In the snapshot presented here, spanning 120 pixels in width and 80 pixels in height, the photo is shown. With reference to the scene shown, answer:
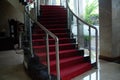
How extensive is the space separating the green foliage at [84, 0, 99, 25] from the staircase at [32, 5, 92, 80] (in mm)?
1136

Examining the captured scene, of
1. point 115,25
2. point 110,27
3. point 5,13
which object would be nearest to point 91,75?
point 110,27

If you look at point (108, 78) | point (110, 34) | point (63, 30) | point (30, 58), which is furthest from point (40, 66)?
point (110, 34)

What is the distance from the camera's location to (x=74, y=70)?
5023mm

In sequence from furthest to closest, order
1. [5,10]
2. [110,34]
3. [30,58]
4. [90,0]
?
[5,10]
[90,0]
[110,34]
[30,58]

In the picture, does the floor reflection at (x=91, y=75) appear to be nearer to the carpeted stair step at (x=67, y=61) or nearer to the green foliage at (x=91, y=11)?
the carpeted stair step at (x=67, y=61)

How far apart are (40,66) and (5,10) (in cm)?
680

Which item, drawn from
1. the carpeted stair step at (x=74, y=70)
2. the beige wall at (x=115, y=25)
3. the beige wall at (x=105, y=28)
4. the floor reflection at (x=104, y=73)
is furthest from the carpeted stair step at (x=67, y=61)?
the beige wall at (x=115, y=25)

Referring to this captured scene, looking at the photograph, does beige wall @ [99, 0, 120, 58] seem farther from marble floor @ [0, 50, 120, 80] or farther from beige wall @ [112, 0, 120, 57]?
marble floor @ [0, 50, 120, 80]

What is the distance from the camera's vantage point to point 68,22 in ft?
22.7

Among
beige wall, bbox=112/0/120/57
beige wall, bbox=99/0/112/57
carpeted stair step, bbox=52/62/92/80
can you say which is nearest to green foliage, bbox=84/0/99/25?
beige wall, bbox=99/0/112/57

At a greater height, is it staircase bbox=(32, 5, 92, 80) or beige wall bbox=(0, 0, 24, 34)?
beige wall bbox=(0, 0, 24, 34)

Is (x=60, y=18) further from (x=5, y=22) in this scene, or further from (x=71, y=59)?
(x=5, y=22)

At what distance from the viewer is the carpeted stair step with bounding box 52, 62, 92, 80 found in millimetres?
4691

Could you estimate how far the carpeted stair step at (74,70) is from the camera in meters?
4.69
